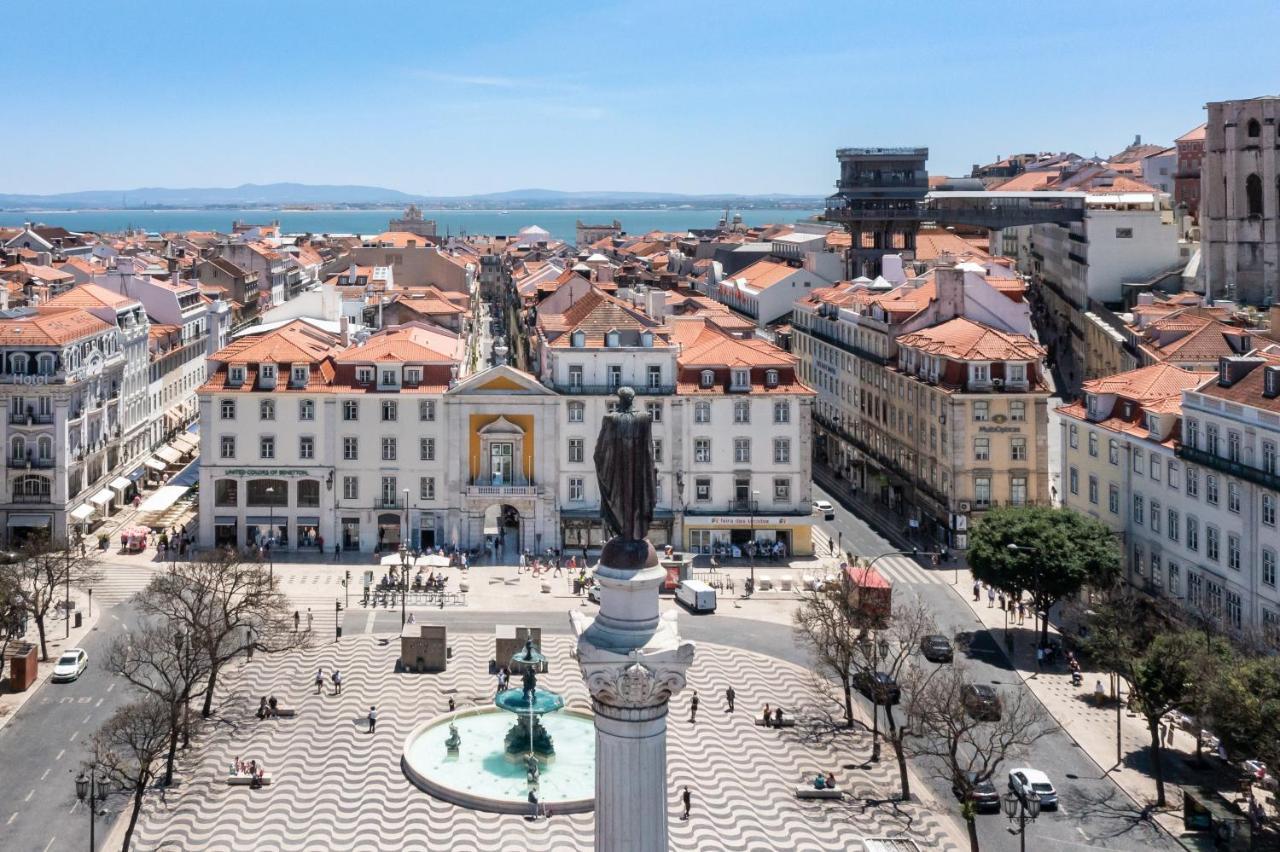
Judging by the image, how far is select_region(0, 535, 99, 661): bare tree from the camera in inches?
2416

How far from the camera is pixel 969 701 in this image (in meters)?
49.2

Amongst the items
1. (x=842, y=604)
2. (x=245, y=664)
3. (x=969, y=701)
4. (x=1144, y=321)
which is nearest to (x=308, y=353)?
(x=245, y=664)

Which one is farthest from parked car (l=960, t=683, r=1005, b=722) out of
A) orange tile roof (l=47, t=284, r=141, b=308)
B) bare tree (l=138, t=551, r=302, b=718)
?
orange tile roof (l=47, t=284, r=141, b=308)

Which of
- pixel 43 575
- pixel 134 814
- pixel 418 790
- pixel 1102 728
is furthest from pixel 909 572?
pixel 134 814

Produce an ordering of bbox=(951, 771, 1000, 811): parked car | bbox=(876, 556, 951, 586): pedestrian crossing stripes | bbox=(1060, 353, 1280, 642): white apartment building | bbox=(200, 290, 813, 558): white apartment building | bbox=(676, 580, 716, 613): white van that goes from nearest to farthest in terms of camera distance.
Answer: bbox=(951, 771, 1000, 811): parked car < bbox=(1060, 353, 1280, 642): white apartment building < bbox=(676, 580, 716, 613): white van < bbox=(876, 556, 951, 586): pedestrian crossing stripes < bbox=(200, 290, 813, 558): white apartment building

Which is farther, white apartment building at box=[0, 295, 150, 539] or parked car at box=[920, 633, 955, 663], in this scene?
white apartment building at box=[0, 295, 150, 539]

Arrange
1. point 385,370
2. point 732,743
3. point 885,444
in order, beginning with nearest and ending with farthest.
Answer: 1. point 732,743
2. point 385,370
3. point 885,444

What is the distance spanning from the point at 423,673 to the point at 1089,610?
29.9 meters

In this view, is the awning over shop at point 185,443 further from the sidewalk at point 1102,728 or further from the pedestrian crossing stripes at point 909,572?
the sidewalk at point 1102,728

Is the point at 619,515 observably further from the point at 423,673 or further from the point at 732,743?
the point at 423,673

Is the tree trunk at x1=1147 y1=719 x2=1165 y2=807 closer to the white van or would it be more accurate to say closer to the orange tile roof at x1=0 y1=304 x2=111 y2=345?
the white van

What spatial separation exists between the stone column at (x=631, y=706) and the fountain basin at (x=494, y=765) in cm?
2057

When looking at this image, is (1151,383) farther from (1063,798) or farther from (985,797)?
(985,797)

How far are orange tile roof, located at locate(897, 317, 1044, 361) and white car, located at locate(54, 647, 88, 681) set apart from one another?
49.1 meters
